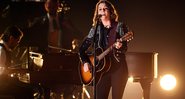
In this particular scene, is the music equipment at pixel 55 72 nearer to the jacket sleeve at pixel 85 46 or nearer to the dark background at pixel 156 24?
the jacket sleeve at pixel 85 46

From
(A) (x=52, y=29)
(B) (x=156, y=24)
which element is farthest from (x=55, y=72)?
(B) (x=156, y=24)

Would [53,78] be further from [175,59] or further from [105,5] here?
[175,59]

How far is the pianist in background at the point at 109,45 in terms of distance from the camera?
4.86 meters

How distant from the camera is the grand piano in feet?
21.9

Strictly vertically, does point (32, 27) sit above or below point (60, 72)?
above

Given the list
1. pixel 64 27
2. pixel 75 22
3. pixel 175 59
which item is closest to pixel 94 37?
pixel 64 27

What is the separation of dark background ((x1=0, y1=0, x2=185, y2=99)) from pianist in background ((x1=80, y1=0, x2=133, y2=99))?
3438 mm

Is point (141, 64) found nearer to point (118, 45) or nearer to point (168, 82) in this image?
point (118, 45)

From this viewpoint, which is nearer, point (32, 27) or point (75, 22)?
point (32, 27)

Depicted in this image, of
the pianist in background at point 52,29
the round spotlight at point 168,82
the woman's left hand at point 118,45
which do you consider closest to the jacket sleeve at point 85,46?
the woman's left hand at point 118,45

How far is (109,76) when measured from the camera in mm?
4961

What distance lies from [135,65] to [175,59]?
90.6 inches

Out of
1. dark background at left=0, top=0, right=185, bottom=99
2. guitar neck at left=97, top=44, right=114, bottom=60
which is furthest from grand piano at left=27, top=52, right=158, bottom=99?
dark background at left=0, top=0, right=185, bottom=99

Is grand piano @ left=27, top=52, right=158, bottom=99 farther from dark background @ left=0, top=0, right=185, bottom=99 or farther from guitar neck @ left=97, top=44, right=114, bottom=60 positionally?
dark background @ left=0, top=0, right=185, bottom=99
